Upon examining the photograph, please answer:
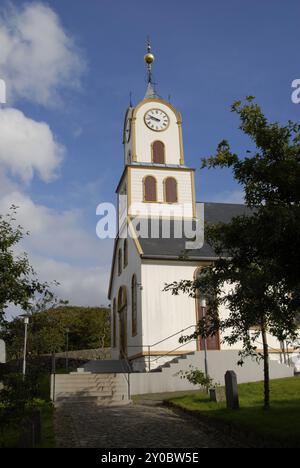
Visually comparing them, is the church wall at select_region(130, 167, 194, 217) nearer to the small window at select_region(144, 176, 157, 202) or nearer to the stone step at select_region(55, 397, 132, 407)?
the small window at select_region(144, 176, 157, 202)

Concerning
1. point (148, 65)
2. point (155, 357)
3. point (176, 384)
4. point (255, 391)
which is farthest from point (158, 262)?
point (148, 65)

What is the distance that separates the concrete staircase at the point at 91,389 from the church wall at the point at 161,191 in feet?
41.2

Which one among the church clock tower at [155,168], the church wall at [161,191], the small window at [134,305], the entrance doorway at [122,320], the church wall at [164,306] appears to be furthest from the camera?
the church clock tower at [155,168]

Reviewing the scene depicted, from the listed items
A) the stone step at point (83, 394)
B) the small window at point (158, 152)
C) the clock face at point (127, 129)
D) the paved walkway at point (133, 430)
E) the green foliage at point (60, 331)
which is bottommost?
the paved walkway at point (133, 430)

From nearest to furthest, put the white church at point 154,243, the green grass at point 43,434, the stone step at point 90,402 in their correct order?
the green grass at point 43,434
the stone step at point 90,402
the white church at point 154,243

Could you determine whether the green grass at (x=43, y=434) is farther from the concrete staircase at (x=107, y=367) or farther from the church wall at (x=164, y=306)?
the church wall at (x=164, y=306)

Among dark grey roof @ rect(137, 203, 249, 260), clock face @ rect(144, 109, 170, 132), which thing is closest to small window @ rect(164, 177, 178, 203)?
dark grey roof @ rect(137, 203, 249, 260)

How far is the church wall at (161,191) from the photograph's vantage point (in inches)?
1185

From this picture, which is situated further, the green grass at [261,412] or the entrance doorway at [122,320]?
the entrance doorway at [122,320]

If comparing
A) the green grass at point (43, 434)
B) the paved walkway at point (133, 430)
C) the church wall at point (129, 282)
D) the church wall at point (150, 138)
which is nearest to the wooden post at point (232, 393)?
the paved walkway at point (133, 430)

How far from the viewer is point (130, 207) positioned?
29.7 meters

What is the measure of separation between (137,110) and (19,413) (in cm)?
2687

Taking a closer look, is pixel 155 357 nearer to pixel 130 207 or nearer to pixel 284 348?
pixel 284 348

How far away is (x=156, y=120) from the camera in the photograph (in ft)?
109
